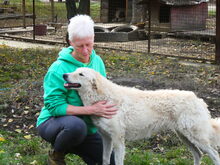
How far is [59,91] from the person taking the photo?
3.63 meters

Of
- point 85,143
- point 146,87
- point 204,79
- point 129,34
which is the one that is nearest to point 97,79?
point 85,143

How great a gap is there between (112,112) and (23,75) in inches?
216

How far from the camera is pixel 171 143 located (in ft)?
17.1

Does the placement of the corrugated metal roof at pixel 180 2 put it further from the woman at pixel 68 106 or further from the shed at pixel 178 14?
the woman at pixel 68 106

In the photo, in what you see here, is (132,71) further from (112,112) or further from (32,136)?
(112,112)

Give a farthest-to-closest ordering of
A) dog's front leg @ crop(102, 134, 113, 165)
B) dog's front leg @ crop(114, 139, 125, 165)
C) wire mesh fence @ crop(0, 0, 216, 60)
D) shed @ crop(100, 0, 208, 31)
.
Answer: shed @ crop(100, 0, 208, 31), wire mesh fence @ crop(0, 0, 216, 60), dog's front leg @ crop(102, 134, 113, 165), dog's front leg @ crop(114, 139, 125, 165)

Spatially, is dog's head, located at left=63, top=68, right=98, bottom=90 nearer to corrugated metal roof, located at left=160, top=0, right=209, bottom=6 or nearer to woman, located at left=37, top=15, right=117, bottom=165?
woman, located at left=37, top=15, right=117, bottom=165

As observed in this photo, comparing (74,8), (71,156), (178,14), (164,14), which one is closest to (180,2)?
(178,14)

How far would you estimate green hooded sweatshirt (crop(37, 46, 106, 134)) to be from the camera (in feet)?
11.8

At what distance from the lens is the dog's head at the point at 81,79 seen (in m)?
3.54

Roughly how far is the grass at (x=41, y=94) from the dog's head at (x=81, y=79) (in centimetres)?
116

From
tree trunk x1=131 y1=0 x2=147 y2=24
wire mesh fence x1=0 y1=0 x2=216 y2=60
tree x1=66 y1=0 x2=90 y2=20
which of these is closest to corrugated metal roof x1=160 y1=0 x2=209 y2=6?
wire mesh fence x1=0 y1=0 x2=216 y2=60

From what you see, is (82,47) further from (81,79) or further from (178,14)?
(178,14)

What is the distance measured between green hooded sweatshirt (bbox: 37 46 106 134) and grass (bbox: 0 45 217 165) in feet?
3.00
